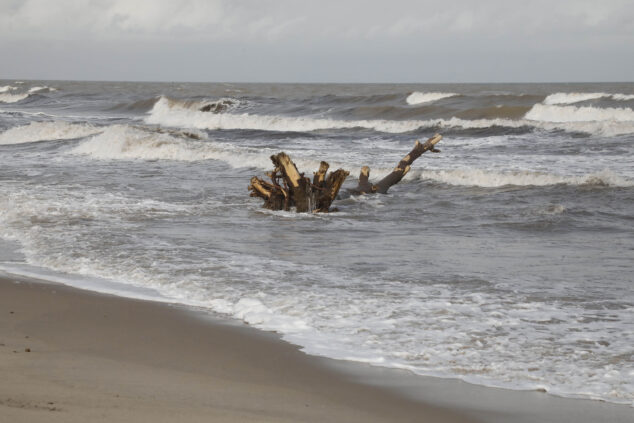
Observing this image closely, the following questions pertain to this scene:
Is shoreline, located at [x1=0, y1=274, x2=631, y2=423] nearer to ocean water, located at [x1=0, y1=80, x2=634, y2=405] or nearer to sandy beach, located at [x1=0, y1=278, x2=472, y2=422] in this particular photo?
sandy beach, located at [x1=0, y1=278, x2=472, y2=422]

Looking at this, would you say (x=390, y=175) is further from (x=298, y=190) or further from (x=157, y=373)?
(x=157, y=373)

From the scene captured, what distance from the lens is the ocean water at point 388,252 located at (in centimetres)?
457

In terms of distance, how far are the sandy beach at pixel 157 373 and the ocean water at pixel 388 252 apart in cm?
40

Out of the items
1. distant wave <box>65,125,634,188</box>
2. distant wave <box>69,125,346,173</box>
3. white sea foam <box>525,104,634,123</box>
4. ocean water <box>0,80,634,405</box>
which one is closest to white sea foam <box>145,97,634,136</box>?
white sea foam <box>525,104,634,123</box>

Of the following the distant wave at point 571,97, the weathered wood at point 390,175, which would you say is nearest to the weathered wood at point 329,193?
the weathered wood at point 390,175

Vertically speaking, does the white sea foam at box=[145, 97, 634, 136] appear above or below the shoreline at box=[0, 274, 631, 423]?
above

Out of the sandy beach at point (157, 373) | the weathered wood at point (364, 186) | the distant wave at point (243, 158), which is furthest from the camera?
the distant wave at point (243, 158)

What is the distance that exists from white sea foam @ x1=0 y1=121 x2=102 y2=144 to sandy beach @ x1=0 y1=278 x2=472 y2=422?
21.3m

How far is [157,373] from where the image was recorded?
12.5 ft

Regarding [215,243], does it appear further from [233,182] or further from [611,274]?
[233,182]

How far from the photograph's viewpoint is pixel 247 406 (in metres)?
3.33

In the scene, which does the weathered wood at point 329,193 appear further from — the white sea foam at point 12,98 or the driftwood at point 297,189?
the white sea foam at point 12,98

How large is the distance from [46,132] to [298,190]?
59.2 feet

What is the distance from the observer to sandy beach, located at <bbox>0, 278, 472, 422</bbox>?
3053 mm
